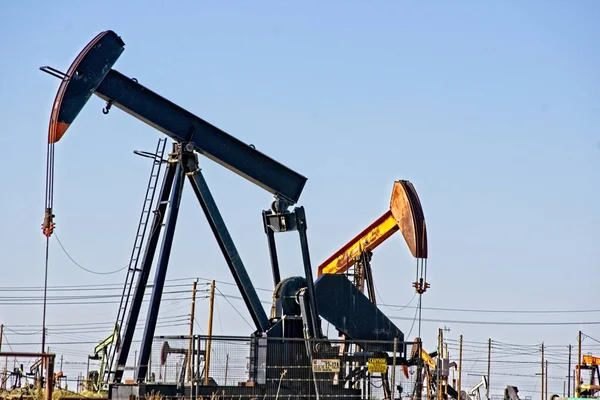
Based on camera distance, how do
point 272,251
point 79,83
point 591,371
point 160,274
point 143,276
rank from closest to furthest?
1. point 79,83
2. point 160,274
3. point 143,276
4. point 272,251
5. point 591,371

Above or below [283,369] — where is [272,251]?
above

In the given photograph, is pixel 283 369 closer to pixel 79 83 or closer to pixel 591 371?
pixel 79 83

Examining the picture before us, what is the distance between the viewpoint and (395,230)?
2312 cm

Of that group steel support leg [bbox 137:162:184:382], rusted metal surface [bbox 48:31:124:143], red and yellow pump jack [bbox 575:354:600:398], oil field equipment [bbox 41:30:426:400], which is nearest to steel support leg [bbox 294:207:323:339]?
oil field equipment [bbox 41:30:426:400]

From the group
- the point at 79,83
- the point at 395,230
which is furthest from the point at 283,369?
the point at 395,230

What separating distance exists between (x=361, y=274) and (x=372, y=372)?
28.2 ft

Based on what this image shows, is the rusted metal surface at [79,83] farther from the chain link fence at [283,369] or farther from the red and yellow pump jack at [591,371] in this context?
the red and yellow pump jack at [591,371]

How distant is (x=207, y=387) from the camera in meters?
15.2

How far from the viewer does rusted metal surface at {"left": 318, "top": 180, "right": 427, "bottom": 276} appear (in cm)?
1970

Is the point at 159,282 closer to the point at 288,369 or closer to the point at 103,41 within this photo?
the point at 288,369

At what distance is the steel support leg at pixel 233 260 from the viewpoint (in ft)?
56.1

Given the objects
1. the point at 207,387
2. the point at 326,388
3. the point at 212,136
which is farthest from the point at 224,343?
the point at 212,136

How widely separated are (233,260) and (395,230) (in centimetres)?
663

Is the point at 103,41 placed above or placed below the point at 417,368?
above
